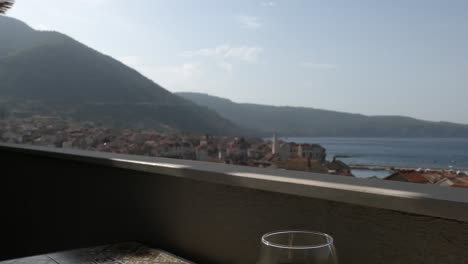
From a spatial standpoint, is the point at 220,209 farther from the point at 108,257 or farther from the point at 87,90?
the point at 87,90

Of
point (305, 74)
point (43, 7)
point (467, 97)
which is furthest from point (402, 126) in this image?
point (43, 7)

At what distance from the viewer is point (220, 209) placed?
5.48 ft

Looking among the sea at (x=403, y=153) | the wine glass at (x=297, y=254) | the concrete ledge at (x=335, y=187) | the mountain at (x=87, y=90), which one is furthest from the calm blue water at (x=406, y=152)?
the mountain at (x=87, y=90)

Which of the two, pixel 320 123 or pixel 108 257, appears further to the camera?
pixel 320 123

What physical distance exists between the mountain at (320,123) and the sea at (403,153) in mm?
157

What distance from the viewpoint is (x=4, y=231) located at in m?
3.59

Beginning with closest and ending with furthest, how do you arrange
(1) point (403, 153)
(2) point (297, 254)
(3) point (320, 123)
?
(2) point (297, 254) → (1) point (403, 153) → (3) point (320, 123)

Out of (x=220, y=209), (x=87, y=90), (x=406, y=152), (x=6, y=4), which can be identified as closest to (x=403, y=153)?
(x=406, y=152)

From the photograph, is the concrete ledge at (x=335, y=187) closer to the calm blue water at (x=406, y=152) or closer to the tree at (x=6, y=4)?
the calm blue water at (x=406, y=152)

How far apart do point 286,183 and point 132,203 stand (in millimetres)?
1064

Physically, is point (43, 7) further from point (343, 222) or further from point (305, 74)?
point (343, 222)

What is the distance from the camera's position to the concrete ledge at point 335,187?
3.37 ft

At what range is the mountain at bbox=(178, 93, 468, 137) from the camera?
2975 millimetres

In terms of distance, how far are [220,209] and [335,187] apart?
0.56m
